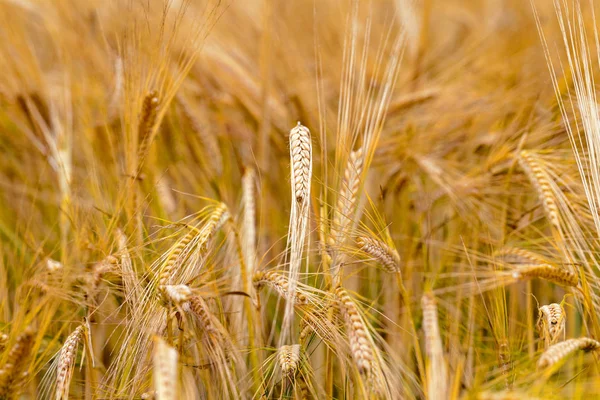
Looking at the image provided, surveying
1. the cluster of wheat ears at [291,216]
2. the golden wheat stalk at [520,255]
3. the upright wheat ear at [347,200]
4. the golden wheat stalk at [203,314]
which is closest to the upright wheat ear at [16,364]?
the cluster of wheat ears at [291,216]

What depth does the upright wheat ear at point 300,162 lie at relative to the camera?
86cm

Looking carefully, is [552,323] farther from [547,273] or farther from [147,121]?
[147,121]

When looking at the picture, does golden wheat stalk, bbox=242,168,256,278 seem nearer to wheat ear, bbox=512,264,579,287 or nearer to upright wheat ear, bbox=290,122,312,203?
upright wheat ear, bbox=290,122,312,203

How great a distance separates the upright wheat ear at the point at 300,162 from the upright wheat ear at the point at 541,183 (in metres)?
0.51

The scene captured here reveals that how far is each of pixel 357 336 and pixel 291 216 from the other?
0.23 m

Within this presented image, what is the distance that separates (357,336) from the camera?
810 millimetres

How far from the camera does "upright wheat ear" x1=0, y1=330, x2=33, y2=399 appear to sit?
82cm

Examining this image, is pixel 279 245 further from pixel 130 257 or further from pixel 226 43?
pixel 226 43

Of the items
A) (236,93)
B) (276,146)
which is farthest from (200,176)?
(236,93)

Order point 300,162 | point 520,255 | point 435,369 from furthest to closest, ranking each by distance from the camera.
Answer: point 520,255, point 300,162, point 435,369

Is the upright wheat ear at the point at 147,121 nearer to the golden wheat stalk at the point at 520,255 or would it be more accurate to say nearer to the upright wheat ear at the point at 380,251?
the upright wheat ear at the point at 380,251

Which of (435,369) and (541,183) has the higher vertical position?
(541,183)

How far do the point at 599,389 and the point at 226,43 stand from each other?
1.74m

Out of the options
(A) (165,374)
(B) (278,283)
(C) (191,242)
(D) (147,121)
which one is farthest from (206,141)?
(A) (165,374)
